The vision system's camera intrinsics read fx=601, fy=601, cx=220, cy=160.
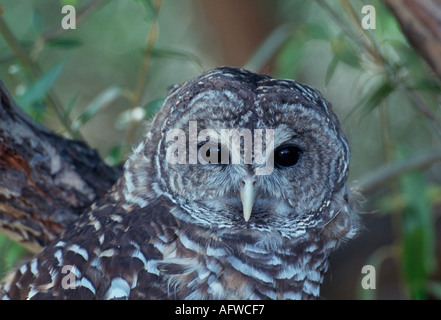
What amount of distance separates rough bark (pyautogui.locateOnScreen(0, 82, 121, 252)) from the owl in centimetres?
18

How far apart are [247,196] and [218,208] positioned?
13 centimetres

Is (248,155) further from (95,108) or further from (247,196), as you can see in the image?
(95,108)

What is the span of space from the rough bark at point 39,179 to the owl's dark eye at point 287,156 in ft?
2.15

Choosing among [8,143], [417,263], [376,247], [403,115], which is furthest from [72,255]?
[403,115]

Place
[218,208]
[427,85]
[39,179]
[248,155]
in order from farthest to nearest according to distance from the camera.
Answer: [427,85], [39,179], [218,208], [248,155]

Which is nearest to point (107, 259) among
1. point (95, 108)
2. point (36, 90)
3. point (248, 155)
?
point (248, 155)

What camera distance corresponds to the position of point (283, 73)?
225cm

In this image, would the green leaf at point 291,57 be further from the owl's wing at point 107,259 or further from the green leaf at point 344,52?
the owl's wing at point 107,259

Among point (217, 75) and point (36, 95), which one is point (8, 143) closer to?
point (36, 95)

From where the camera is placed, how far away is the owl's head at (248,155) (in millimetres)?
1499

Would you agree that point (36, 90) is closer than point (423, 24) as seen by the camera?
No

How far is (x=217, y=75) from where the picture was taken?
5.22ft

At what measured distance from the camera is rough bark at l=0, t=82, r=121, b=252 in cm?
171

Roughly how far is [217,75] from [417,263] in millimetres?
999
